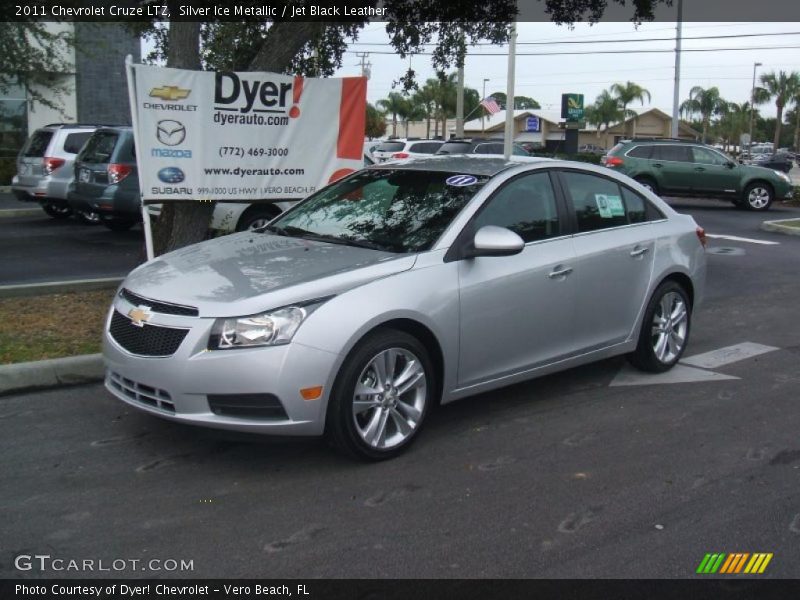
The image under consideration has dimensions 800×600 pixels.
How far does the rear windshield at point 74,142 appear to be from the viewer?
15133 millimetres

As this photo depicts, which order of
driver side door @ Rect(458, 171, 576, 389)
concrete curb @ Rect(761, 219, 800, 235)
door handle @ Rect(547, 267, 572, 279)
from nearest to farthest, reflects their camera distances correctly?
driver side door @ Rect(458, 171, 576, 389), door handle @ Rect(547, 267, 572, 279), concrete curb @ Rect(761, 219, 800, 235)

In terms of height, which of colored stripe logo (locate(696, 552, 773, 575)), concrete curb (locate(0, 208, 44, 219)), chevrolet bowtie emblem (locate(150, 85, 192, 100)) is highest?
chevrolet bowtie emblem (locate(150, 85, 192, 100))

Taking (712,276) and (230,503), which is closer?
(230,503)

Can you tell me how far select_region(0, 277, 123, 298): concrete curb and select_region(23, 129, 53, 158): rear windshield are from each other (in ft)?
24.7

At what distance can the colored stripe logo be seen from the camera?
3.67 metres

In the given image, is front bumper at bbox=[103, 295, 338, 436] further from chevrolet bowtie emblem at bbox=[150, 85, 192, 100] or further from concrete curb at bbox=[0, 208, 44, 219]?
concrete curb at bbox=[0, 208, 44, 219]

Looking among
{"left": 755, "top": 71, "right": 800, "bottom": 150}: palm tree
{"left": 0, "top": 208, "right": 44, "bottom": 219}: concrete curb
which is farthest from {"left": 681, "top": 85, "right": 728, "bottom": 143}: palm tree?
{"left": 0, "top": 208, "right": 44, "bottom": 219}: concrete curb

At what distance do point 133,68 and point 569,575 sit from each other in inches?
223

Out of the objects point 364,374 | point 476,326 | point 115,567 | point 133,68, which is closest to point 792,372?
point 476,326

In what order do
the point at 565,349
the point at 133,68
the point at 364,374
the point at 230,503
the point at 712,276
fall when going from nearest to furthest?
1. the point at 230,503
2. the point at 364,374
3. the point at 565,349
4. the point at 133,68
5. the point at 712,276

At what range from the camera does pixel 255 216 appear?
11805 millimetres

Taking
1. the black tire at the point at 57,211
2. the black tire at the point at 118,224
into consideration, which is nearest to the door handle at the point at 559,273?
the black tire at the point at 118,224

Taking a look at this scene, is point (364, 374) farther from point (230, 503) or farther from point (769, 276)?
point (769, 276)

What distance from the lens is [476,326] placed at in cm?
509
